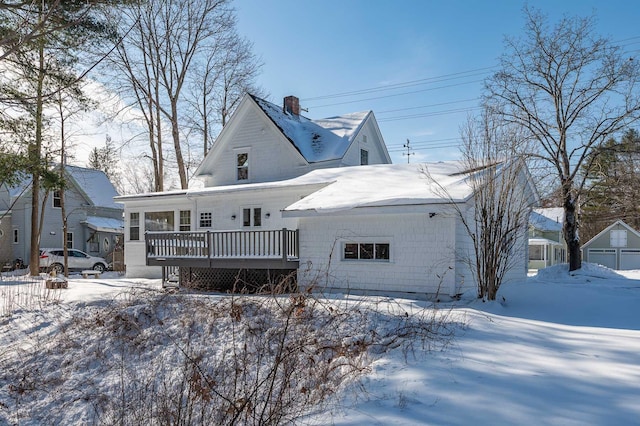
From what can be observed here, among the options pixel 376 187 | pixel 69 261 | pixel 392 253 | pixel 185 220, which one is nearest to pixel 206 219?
pixel 185 220

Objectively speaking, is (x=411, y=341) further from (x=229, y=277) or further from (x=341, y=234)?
(x=229, y=277)

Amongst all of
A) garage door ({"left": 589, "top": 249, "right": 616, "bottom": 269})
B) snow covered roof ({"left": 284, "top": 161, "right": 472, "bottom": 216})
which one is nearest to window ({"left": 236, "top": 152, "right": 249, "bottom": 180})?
snow covered roof ({"left": 284, "top": 161, "right": 472, "bottom": 216})

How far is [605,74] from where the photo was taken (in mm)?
16938

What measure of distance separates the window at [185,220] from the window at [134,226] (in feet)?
7.15

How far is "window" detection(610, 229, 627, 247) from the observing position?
2717 centimetres

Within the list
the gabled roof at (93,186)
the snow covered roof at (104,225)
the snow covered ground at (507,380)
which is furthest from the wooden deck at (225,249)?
the gabled roof at (93,186)

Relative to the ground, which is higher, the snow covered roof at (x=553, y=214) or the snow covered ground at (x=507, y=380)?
the snow covered roof at (x=553, y=214)

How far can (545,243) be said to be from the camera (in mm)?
31516

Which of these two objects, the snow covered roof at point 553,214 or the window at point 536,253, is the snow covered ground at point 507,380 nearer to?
the window at point 536,253

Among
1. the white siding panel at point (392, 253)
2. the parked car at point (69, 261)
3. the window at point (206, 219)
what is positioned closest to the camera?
the white siding panel at point (392, 253)

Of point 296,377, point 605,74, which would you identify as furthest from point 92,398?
point 605,74

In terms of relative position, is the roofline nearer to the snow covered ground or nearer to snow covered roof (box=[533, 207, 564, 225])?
the snow covered ground

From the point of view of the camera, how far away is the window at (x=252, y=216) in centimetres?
1620

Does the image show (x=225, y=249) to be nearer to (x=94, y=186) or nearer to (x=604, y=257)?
(x=94, y=186)
